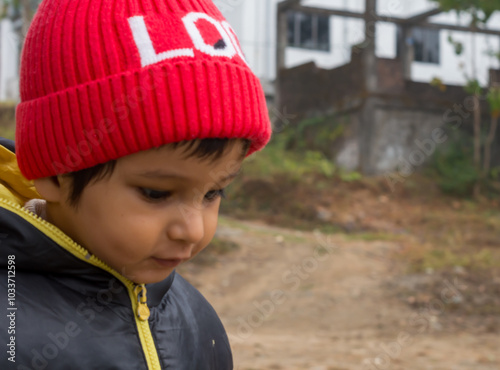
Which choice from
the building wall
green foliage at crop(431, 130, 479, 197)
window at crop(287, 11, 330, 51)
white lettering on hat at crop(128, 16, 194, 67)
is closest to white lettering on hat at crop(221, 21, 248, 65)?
white lettering on hat at crop(128, 16, 194, 67)

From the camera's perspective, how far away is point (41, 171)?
1.38 metres

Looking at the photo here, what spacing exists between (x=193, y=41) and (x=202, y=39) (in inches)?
1.0

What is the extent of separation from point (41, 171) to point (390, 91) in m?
10.1

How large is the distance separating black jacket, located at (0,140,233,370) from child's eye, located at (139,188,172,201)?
0.66 ft

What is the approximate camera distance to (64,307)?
4.39 feet

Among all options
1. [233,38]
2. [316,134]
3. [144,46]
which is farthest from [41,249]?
A: [316,134]

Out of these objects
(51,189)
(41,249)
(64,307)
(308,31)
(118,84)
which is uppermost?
(118,84)

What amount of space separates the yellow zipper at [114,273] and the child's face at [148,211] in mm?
26

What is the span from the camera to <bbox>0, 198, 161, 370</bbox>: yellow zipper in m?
1.34

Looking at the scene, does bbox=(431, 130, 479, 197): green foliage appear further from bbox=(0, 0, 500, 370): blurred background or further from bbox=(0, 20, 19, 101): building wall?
bbox=(0, 20, 19, 101): building wall

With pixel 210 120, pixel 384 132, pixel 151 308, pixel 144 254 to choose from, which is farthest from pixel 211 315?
pixel 384 132

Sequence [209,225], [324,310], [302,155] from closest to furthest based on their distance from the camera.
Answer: [209,225] → [324,310] → [302,155]

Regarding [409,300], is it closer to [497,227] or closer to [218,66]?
[497,227]

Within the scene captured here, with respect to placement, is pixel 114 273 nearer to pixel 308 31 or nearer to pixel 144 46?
pixel 144 46
